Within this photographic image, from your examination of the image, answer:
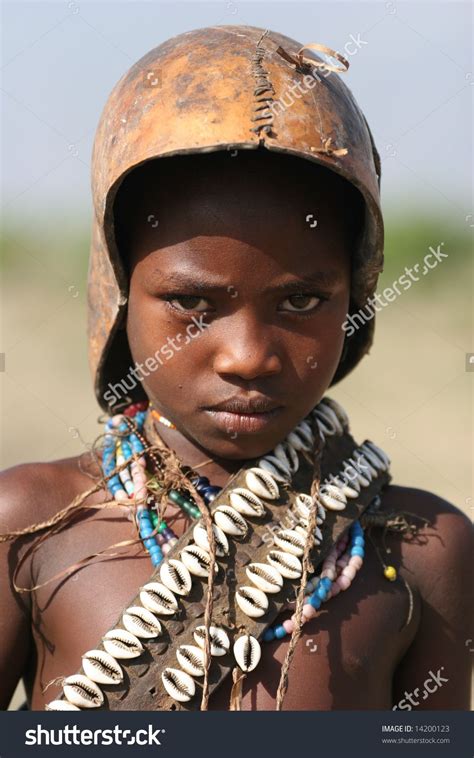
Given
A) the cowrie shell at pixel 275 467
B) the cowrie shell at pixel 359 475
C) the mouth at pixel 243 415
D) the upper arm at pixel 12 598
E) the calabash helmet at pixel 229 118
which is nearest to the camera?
the calabash helmet at pixel 229 118

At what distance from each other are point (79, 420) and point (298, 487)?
→ 643cm

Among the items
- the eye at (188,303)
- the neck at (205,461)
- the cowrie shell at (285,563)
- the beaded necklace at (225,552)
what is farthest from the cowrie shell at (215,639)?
the eye at (188,303)

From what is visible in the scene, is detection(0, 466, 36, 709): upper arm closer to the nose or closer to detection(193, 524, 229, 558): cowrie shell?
detection(193, 524, 229, 558): cowrie shell

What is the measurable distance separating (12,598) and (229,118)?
4.14 feet

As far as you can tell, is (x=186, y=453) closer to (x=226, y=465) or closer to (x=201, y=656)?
(x=226, y=465)

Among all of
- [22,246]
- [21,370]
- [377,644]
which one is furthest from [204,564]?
[22,246]

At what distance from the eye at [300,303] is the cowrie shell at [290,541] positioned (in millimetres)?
560

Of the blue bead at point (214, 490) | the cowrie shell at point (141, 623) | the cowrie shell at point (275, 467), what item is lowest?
the cowrie shell at point (141, 623)

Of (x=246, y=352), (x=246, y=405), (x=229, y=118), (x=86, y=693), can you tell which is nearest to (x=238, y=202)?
(x=229, y=118)

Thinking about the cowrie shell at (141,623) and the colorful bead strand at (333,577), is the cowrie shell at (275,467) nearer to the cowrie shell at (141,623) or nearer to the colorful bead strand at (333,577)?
the colorful bead strand at (333,577)

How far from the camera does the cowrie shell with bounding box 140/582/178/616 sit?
239 centimetres

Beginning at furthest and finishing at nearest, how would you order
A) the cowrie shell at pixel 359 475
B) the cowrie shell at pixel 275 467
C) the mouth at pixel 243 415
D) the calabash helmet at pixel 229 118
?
1. the cowrie shell at pixel 359 475
2. the cowrie shell at pixel 275 467
3. the mouth at pixel 243 415
4. the calabash helmet at pixel 229 118

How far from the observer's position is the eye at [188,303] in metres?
2.37

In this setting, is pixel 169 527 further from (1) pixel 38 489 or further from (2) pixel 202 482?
(1) pixel 38 489
